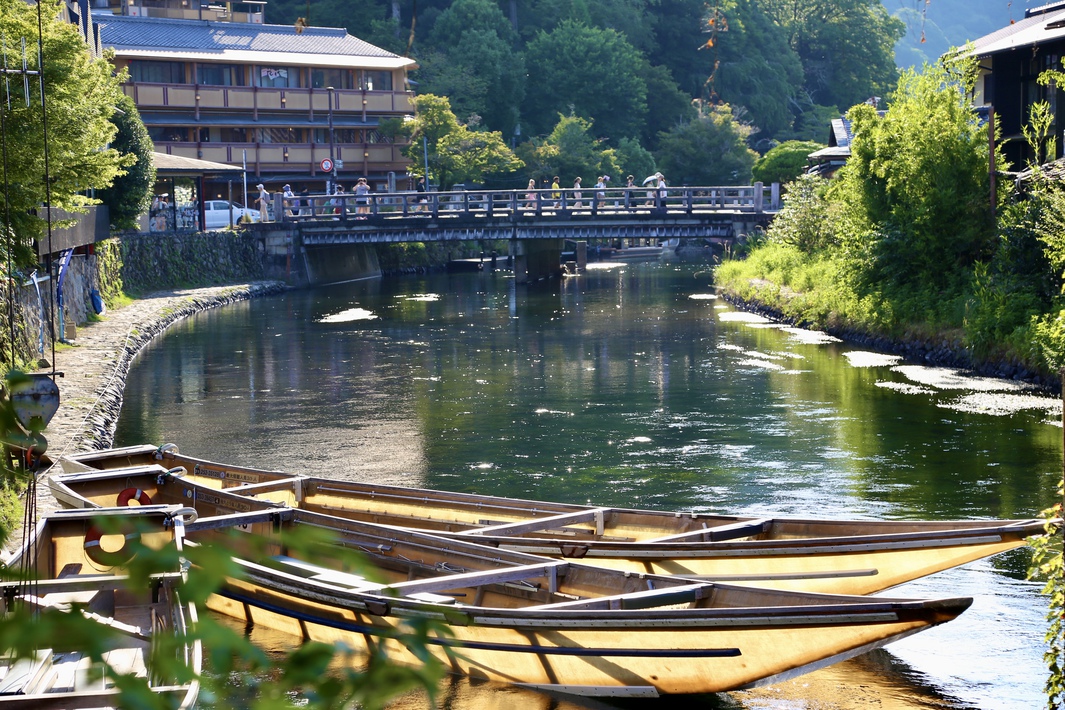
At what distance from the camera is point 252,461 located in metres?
20.6

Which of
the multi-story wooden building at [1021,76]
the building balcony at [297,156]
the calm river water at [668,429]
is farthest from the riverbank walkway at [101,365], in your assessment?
the multi-story wooden building at [1021,76]

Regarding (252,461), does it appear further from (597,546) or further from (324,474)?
(597,546)

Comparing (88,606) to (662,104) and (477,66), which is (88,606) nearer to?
(477,66)

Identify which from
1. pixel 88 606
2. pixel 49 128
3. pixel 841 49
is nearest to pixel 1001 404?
pixel 49 128

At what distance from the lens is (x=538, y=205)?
5122cm

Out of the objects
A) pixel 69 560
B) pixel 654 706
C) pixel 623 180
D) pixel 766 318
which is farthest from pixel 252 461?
pixel 623 180

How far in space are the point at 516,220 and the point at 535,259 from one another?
A: 256 inches

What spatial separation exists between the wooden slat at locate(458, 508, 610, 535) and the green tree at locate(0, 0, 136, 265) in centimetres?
966

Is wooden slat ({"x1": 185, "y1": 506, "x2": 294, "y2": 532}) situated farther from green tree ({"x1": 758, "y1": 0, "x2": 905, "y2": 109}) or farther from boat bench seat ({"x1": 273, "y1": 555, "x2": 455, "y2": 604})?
green tree ({"x1": 758, "y1": 0, "x2": 905, "y2": 109})

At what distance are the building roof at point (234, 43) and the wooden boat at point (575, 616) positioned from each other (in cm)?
5328

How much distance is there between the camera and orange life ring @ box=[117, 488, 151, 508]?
47.7 ft

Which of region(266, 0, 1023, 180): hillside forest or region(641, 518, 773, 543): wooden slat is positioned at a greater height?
region(266, 0, 1023, 180): hillside forest

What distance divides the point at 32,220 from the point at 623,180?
5659 cm

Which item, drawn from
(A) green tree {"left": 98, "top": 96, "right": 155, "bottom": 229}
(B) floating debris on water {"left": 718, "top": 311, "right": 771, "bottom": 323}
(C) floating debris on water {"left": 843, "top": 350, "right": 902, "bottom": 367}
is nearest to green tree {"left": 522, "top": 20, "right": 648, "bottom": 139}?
(A) green tree {"left": 98, "top": 96, "right": 155, "bottom": 229}
